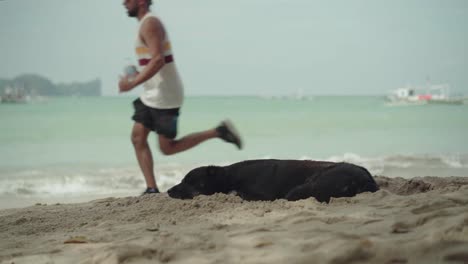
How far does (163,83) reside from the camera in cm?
400

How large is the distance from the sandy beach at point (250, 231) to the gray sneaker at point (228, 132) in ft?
2.46

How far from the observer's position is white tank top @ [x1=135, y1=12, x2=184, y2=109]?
3980mm

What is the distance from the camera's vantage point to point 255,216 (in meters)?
2.66

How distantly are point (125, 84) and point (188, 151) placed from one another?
18.1ft

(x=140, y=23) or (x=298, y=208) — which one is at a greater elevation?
(x=140, y=23)

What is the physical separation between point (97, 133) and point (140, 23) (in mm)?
8979

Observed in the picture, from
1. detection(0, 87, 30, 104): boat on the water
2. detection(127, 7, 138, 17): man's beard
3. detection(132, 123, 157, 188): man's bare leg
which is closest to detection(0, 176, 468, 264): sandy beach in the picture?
detection(132, 123, 157, 188): man's bare leg

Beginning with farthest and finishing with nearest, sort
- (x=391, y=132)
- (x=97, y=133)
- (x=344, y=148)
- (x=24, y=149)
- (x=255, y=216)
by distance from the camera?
1. (x=391, y=132)
2. (x=97, y=133)
3. (x=344, y=148)
4. (x=24, y=149)
5. (x=255, y=216)

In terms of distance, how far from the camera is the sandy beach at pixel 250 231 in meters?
1.86

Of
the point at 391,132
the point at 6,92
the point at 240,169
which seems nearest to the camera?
the point at 240,169

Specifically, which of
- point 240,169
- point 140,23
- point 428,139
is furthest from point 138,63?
point 428,139

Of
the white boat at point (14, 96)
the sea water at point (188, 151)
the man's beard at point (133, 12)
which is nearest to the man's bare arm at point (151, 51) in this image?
the man's beard at point (133, 12)

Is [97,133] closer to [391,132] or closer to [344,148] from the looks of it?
[344,148]

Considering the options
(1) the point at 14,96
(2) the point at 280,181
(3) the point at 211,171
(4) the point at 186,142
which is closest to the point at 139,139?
(4) the point at 186,142
